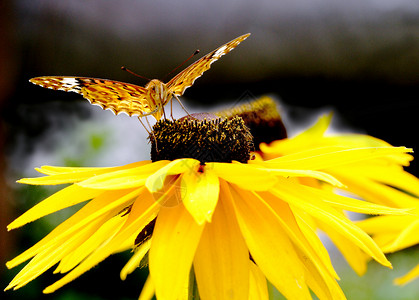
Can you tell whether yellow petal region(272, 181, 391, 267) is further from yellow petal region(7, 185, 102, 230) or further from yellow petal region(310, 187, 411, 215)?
yellow petal region(7, 185, 102, 230)

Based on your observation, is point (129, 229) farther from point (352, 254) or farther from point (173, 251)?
point (352, 254)

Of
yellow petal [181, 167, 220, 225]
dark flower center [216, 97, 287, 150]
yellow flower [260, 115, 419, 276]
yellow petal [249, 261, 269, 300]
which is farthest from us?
dark flower center [216, 97, 287, 150]

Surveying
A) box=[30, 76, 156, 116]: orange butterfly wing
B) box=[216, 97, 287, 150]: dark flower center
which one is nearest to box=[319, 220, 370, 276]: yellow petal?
box=[216, 97, 287, 150]: dark flower center

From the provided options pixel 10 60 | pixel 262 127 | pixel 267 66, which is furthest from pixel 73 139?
pixel 262 127

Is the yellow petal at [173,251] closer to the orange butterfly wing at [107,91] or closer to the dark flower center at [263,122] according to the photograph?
the orange butterfly wing at [107,91]

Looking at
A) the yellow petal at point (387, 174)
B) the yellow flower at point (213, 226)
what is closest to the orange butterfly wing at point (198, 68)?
the yellow flower at point (213, 226)

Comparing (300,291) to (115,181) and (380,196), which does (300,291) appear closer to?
(115,181)
